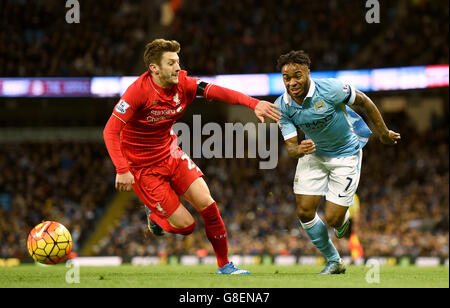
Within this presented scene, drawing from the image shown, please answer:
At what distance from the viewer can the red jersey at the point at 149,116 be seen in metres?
7.02

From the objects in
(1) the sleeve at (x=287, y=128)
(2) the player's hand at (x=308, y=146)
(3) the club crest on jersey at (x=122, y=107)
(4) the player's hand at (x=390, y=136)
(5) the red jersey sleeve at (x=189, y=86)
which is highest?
(5) the red jersey sleeve at (x=189, y=86)

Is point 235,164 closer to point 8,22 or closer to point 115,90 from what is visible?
point 115,90

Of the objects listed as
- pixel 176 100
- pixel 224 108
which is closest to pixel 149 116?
pixel 176 100

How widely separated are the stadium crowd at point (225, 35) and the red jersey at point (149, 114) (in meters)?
14.3

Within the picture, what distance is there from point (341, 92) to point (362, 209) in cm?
1286

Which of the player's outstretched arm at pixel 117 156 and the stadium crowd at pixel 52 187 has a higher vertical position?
the player's outstretched arm at pixel 117 156

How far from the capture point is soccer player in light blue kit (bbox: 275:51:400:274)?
24.6ft

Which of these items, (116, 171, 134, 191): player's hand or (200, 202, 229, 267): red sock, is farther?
(200, 202, 229, 267): red sock

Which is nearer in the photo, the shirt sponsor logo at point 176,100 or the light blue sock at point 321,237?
the shirt sponsor logo at point 176,100

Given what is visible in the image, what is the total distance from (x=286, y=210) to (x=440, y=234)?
4483mm

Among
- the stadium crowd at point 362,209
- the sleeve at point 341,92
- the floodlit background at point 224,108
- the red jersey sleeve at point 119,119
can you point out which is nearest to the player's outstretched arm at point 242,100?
the red jersey sleeve at point 119,119

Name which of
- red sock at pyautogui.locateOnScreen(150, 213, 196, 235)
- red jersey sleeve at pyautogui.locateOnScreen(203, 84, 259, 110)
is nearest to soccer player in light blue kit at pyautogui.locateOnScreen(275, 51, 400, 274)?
red jersey sleeve at pyautogui.locateOnScreen(203, 84, 259, 110)

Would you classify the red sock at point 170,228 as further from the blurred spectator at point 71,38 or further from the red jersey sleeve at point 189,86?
the blurred spectator at point 71,38

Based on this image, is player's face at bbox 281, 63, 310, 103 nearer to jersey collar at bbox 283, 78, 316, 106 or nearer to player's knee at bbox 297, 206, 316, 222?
jersey collar at bbox 283, 78, 316, 106
